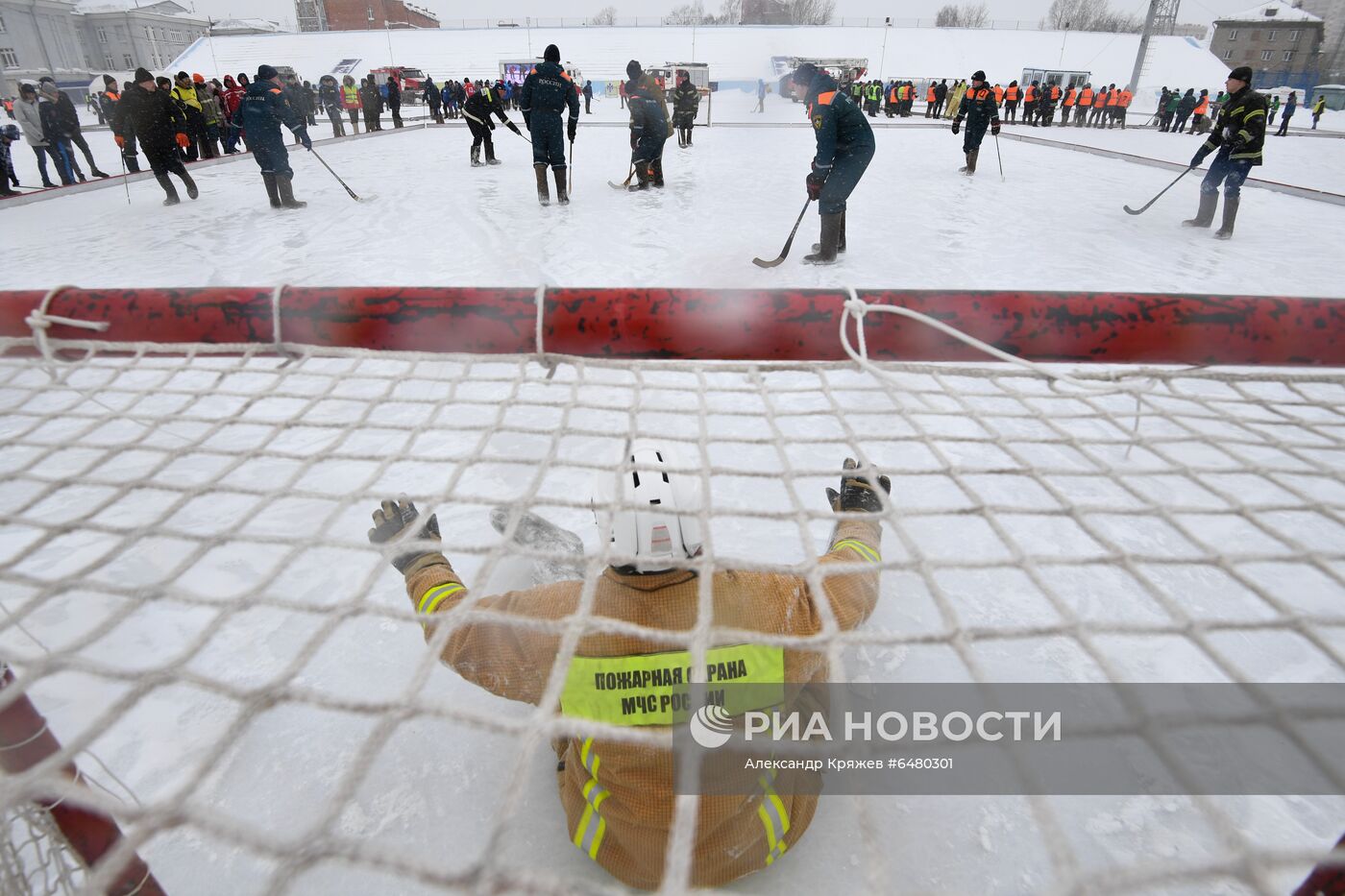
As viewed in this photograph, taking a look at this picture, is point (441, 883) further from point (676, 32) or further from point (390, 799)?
point (676, 32)

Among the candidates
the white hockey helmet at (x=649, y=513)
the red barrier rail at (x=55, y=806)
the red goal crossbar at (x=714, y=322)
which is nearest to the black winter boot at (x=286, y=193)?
the red goal crossbar at (x=714, y=322)

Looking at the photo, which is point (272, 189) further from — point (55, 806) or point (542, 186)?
point (55, 806)

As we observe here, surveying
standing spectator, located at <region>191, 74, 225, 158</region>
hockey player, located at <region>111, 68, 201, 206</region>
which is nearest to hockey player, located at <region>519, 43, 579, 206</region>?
hockey player, located at <region>111, 68, 201, 206</region>

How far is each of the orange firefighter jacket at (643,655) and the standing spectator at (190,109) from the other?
12255 mm

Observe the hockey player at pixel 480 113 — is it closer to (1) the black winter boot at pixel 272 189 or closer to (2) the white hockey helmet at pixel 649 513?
(1) the black winter boot at pixel 272 189

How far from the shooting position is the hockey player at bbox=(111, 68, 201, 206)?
274 inches

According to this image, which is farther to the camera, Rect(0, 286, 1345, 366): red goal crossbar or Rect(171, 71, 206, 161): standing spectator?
Rect(171, 71, 206, 161): standing spectator

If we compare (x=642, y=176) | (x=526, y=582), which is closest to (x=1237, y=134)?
(x=642, y=176)

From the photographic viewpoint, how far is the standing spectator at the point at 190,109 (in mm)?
9836

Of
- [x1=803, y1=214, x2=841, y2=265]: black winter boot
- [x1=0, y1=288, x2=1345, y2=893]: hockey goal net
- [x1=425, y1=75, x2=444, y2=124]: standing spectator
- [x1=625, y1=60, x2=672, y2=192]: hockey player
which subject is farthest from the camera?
[x1=425, y1=75, x2=444, y2=124]: standing spectator

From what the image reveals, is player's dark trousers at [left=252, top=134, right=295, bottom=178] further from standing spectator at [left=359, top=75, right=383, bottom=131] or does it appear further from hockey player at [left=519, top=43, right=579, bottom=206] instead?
standing spectator at [left=359, top=75, right=383, bottom=131]

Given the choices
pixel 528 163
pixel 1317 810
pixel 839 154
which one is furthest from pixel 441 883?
pixel 528 163

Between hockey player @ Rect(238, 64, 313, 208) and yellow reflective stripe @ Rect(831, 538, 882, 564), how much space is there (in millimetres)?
7956

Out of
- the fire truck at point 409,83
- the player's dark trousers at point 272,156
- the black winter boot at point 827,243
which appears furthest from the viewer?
the fire truck at point 409,83
